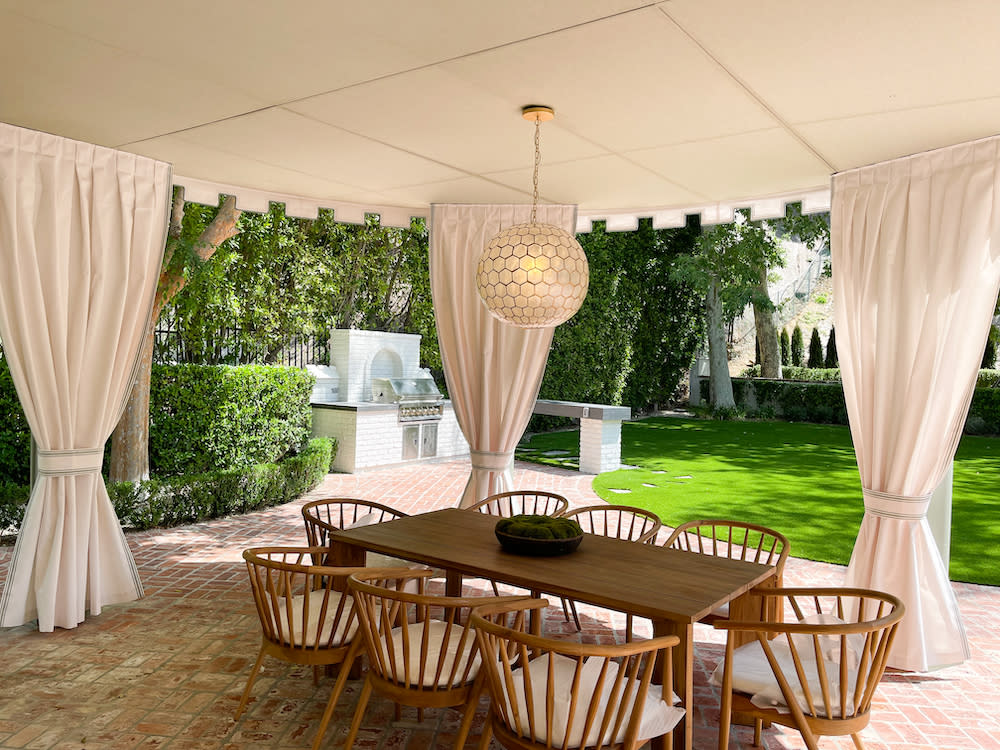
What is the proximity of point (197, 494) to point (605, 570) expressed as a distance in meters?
4.88

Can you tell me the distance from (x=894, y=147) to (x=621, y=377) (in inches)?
432

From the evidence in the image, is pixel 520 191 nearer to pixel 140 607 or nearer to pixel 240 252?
pixel 140 607

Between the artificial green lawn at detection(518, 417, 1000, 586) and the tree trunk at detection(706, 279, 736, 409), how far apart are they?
8.07 ft

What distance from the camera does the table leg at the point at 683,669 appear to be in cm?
263

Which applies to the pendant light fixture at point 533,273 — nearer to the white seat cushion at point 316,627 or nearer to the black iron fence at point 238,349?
the white seat cushion at point 316,627

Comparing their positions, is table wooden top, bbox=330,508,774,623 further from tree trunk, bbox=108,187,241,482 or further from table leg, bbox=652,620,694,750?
tree trunk, bbox=108,187,241,482

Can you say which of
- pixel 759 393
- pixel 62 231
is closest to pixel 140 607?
pixel 62 231

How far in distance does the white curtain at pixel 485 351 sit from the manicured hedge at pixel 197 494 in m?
2.74

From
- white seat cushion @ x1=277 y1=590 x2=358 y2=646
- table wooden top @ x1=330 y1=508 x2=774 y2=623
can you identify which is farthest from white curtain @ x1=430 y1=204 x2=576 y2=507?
white seat cushion @ x1=277 y1=590 x2=358 y2=646

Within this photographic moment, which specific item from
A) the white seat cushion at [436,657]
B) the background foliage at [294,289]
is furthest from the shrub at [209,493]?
the white seat cushion at [436,657]

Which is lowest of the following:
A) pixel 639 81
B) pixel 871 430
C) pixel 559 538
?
pixel 559 538

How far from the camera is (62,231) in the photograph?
425cm

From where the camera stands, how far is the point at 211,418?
7.95m

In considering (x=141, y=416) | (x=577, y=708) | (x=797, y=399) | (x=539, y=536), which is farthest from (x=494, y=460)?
(x=797, y=399)
